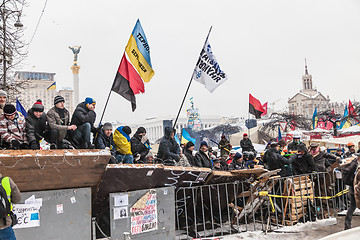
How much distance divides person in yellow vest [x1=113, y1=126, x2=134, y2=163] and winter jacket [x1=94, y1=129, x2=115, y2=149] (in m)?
0.28

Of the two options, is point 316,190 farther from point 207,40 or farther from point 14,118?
point 14,118

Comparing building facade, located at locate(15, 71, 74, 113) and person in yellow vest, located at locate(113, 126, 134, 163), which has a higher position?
building facade, located at locate(15, 71, 74, 113)

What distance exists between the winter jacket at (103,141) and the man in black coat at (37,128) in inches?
44.9

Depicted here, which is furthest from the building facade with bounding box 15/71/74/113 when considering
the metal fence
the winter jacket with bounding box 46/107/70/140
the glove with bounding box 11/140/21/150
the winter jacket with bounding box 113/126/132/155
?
the metal fence

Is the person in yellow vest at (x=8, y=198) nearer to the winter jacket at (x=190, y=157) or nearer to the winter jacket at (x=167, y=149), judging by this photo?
the winter jacket at (x=167, y=149)

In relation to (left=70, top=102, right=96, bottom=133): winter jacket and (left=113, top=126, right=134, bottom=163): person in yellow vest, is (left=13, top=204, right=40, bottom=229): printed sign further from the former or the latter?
(left=113, top=126, right=134, bottom=163): person in yellow vest

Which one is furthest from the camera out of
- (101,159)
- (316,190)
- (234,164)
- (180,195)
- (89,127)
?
(234,164)

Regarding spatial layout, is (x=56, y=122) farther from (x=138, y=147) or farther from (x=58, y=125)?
(x=138, y=147)

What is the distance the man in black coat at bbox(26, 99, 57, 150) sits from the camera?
5.02 m

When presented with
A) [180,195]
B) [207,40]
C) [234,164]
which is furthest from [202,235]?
[207,40]

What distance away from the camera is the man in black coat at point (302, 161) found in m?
7.62

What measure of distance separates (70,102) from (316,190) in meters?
101

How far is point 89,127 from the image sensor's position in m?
5.78

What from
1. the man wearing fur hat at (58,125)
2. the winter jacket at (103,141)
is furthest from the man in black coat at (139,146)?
the man wearing fur hat at (58,125)
